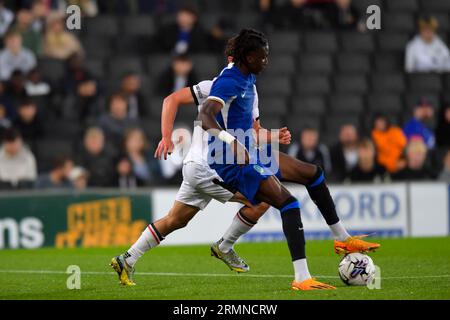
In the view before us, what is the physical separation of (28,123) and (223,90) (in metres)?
8.92

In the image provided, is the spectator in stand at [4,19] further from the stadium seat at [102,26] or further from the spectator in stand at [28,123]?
the spectator in stand at [28,123]

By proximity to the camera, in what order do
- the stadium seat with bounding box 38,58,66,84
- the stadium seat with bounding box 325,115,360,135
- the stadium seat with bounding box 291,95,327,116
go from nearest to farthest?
the stadium seat with bounding box 38,58,66,84 → the stadium seat with bounding box 325,115,360,135 → the stadium seat with bounding box 291,95,327,116

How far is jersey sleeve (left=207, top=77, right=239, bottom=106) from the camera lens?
8.73 m

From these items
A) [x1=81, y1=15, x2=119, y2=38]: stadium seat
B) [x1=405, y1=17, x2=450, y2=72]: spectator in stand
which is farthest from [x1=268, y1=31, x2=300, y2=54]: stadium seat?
[x1=81, y1=15, x2=119, y2=38]: stadium seat

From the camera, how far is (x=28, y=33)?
18.1 m

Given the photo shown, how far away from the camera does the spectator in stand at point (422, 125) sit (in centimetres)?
1789

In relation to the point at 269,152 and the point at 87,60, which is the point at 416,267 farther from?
the point at 87,60

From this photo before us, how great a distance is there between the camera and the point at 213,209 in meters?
15.8

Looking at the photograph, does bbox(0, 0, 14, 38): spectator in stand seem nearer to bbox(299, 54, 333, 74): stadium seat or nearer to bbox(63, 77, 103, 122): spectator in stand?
bbox(63, 77, 103, 122): spectator in stand

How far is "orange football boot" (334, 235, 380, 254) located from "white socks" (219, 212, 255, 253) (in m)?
1.10

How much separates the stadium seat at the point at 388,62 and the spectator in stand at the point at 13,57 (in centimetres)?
619

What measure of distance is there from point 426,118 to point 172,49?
14.4 ft

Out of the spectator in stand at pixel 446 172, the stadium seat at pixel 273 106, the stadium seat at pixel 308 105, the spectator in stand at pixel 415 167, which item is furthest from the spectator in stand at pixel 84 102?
the spectator in stand at pixel 446 172

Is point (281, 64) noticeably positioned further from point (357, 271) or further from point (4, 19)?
point (357, 271)
